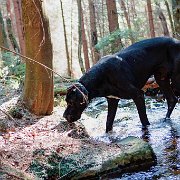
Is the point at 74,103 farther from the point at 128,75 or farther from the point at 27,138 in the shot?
the point at 27,138

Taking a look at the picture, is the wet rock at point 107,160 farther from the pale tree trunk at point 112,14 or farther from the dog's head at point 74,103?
the pale tree trunk at point 112,14

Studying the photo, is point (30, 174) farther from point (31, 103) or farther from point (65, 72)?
point (65, 72)

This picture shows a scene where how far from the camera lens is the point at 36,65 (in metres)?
6.45

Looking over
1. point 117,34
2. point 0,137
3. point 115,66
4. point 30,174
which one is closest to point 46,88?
point 115,66

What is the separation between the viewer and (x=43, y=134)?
5.27 metres

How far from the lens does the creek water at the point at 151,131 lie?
399cm

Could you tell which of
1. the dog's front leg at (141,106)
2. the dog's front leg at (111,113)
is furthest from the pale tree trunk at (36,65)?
the dog's front leg at (141,106)

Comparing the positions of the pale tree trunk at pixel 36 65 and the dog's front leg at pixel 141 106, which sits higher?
the pale tree trunk at pixel 36 65

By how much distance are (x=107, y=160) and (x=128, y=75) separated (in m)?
2.85

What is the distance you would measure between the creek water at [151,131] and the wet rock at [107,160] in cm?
13

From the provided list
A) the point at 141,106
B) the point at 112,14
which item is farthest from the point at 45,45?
the point at 112,14

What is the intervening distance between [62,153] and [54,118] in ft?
7.52

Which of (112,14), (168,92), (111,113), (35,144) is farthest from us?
(112,14)

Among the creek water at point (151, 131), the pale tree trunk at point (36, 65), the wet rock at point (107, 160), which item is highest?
the pale tree trunk at point (36, 65)
